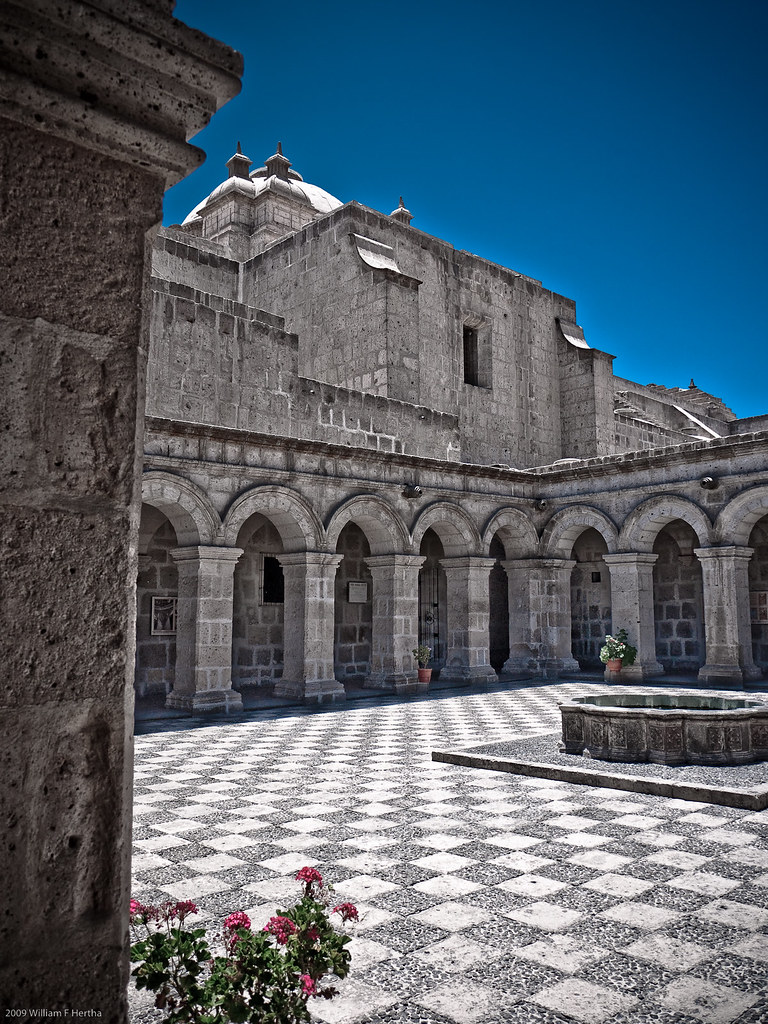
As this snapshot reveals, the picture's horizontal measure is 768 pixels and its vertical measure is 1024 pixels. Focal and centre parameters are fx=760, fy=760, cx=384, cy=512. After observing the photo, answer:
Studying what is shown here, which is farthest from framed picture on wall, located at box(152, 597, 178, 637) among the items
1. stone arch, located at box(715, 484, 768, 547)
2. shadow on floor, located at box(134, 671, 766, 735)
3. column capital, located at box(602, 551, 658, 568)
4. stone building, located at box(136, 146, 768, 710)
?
stone arch, located at box(715, 484, 768, 547)

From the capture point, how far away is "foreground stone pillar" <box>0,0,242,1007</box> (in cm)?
146

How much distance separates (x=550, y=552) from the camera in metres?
15.1

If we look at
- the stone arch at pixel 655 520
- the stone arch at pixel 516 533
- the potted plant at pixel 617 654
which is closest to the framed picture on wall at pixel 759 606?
the stone arch at pixel 655 520

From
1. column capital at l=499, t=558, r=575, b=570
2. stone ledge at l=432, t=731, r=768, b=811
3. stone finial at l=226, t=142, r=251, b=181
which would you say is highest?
stone finial at l=226, t=142, r=251, b=181

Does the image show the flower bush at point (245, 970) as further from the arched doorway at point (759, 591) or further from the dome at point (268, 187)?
the dome at point (268, 187)

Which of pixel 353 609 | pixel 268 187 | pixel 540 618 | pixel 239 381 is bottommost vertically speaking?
pixel 540 618

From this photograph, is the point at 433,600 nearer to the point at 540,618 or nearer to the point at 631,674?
the point at 540,618

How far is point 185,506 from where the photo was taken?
33.6 ft

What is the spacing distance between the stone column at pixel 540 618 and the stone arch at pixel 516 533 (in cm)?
18

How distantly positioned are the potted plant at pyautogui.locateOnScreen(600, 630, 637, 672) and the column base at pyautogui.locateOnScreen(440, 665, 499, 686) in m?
2.04

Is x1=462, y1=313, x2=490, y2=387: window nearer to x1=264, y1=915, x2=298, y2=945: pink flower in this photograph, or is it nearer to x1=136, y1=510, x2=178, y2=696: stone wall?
x1=136, y1=510, x2=178, y2=696: stone wall

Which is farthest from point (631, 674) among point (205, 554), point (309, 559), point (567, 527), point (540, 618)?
point (205, 554)

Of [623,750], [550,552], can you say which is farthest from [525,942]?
[550,552]

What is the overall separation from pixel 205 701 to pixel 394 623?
11.8 feet
